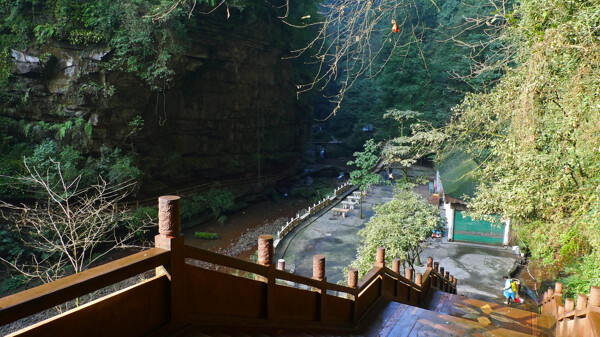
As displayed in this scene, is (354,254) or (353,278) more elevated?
(353,278)

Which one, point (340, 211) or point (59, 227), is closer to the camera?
point (59, 227)

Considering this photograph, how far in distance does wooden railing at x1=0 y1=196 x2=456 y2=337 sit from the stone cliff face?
1700 centimetres

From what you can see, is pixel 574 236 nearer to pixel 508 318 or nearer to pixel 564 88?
pixel 508 318

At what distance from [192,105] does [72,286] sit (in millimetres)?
21431

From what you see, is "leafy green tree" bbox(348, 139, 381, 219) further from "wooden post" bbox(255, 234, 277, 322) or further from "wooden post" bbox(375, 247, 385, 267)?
"wooden post" bbox(255, 234, 277, 322)

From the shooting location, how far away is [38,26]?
16344 millimetres

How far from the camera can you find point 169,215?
7.32 ft

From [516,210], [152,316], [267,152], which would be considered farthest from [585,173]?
[267,152]

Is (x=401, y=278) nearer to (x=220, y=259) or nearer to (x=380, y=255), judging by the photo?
(x=380, y=255)

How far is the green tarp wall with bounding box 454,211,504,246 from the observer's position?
14.5m

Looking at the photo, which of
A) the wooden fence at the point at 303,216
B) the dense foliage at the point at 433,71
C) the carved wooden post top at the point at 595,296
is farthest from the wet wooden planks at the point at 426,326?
the dense foliage at the point at 433,71

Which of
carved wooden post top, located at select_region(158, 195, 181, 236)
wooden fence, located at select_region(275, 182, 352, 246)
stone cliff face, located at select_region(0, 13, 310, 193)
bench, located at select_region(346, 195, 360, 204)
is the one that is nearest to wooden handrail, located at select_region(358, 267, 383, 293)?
carved wooden post top, located at select_region(158, 195, 181, 236)

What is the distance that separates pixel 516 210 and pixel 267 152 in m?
21.5

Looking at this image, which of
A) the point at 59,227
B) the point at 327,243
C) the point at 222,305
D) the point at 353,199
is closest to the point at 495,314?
the point at 222,305
